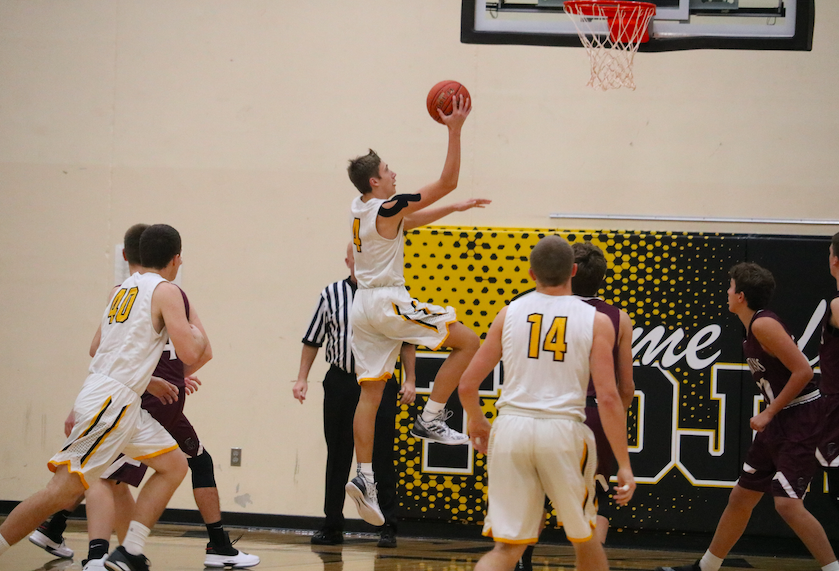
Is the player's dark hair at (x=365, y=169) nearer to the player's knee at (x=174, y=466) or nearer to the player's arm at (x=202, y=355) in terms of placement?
the player's arm at (x=202, y=355)

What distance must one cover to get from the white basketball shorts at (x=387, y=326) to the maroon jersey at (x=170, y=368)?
996mm

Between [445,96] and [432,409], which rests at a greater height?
[445,96]

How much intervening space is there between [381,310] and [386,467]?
5.56 feet

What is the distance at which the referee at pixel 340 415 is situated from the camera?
5.96 m

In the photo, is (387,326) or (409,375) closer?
(387,326)

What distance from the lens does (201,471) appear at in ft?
16.4

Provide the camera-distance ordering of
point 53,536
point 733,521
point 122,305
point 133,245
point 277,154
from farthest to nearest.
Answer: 1. point 277,154
2. point 53,536
3. point 733,521
4. point 133,245
5. point 122,305

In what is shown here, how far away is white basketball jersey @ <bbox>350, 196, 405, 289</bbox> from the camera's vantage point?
4.75 meters

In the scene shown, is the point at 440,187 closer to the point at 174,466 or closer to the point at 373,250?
the point at 373,250

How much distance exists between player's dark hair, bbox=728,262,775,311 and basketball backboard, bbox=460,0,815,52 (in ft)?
6.49

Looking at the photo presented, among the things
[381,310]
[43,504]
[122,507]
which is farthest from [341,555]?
[43,504]

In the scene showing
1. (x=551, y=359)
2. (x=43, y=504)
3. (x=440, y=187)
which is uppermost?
(x=440, y=187)

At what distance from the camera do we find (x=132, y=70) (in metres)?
7.06

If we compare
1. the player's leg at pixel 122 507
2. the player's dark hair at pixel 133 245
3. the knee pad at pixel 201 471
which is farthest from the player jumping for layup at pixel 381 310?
the player's leg at pixel 122 507
